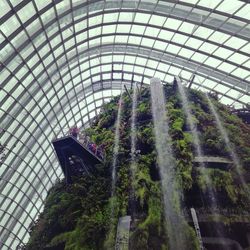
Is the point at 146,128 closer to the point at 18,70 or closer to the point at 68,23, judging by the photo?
the point at 18,70

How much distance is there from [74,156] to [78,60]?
64.8 feet

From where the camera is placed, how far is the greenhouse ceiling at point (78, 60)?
2798 cm

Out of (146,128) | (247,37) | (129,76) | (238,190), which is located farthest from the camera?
(129,76)

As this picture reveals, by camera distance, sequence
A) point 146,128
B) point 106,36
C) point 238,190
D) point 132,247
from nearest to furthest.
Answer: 1. point 132,247
2. point 238,190
3. point 146,128
4. point 106,36

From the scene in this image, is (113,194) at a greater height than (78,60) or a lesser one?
lesser

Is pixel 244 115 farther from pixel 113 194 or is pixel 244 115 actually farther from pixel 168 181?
pixel 113 194

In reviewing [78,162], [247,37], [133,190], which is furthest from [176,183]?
[247,37]

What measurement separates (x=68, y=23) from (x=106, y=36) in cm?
817

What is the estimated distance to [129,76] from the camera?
4644 cm

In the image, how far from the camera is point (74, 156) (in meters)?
21.4

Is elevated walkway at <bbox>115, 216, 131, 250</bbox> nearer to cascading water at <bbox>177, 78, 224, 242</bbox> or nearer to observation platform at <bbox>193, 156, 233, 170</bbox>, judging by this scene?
cascading water at <bbox>177, 78, 224, 242</bbox>

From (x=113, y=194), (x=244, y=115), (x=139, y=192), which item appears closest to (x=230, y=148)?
(x=139, y=192)

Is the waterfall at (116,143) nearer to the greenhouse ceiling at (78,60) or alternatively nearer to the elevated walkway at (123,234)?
the elevated walkway at (123,234)

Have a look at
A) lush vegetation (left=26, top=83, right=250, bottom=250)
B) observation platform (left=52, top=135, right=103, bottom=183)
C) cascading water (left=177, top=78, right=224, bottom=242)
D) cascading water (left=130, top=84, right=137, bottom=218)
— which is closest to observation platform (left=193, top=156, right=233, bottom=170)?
cascading water (left=177, top=78, right=224, bottom=242)
